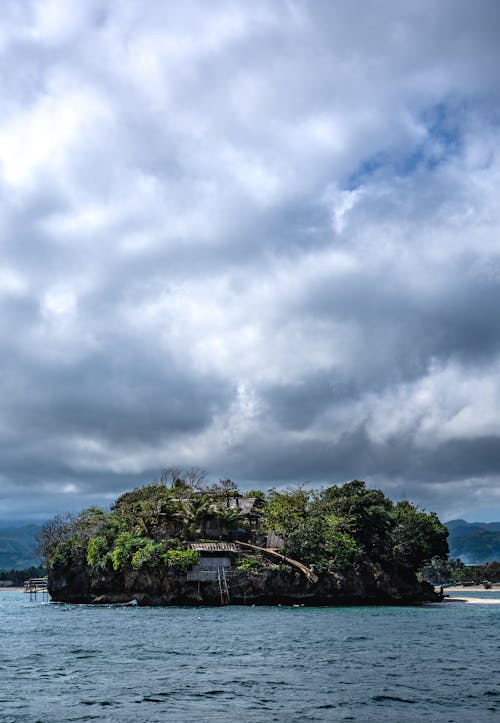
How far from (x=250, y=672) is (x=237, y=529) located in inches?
2214

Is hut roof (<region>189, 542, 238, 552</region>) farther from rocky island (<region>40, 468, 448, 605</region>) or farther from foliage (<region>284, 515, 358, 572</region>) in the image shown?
foliage (<region>284, 515, 358, 572</region>)

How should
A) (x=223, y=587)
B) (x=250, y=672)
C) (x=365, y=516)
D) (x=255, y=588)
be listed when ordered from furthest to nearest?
1. (x=365, y=516)
2. (x=255, y=588)
3. (x=223, y=587)
4. (x=250, y=672)

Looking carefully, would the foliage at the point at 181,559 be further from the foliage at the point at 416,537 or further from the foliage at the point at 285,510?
the foliage at the point at 416,537

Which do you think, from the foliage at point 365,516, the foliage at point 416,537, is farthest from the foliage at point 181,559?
the foliage at point 416,537

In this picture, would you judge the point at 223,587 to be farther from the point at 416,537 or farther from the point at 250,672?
the point at 250,672

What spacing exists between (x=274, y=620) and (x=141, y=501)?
112 feet

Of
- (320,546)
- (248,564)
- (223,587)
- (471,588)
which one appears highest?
(320,546)

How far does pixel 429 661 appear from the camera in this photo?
2981cm

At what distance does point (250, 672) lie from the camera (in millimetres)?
26750

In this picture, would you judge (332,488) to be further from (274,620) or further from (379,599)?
(274,620)

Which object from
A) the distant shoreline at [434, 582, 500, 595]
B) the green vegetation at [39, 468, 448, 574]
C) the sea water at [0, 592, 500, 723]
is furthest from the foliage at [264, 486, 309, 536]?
the distant shoreline at [434, 582, 500, 595]

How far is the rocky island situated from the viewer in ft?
232

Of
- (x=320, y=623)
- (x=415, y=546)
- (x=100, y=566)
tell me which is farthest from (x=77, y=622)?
(x=415, y=546)

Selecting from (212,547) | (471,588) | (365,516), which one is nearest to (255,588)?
(212,547)
